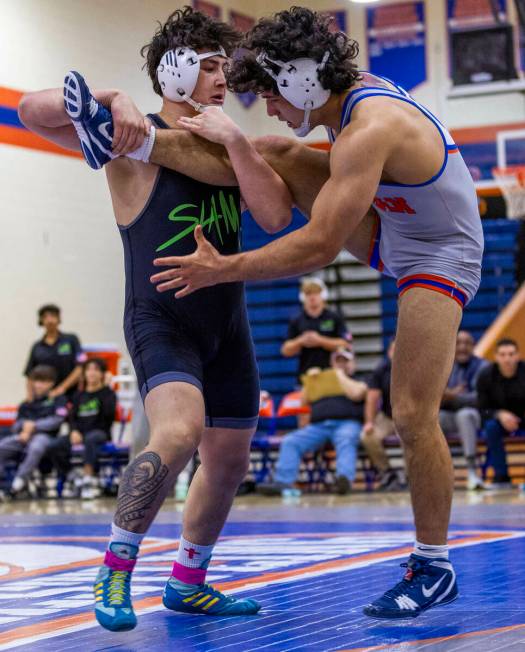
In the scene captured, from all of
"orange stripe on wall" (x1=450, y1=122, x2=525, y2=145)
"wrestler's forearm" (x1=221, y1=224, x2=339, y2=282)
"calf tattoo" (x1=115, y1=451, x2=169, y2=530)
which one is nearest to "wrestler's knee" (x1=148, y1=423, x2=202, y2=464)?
"calf tattoo" (x1=115, y1=451, x2=169, y2=530)

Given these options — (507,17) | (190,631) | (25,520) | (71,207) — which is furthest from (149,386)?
(507,17)

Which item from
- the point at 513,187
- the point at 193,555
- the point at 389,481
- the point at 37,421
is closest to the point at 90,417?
the point at 37,421

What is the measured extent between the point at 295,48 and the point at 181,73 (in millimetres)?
378

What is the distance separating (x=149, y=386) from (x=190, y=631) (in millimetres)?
707

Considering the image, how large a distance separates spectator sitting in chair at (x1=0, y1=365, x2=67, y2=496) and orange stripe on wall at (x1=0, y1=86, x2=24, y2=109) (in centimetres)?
355

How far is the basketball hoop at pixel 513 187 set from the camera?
580 inches

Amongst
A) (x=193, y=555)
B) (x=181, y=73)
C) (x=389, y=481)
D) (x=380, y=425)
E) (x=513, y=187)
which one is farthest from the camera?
(x=513, y=187)

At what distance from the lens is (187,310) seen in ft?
10.9

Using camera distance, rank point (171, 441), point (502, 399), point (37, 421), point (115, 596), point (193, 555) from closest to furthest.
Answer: point (115, 596)
point (171, 441)
point (193, 555)
point (502, 399)
point (37, 421)

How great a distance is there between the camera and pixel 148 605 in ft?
12.0

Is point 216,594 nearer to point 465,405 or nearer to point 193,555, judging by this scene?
point 193,555

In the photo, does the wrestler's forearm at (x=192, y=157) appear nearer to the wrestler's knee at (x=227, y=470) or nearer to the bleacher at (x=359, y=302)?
the wrestler's knee at (x=227, y=470)

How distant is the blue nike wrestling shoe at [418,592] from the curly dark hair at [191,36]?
1716 mm

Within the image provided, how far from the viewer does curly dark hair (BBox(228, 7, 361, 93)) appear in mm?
3328
